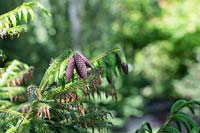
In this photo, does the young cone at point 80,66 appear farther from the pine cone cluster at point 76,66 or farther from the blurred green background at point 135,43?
the blurred green background at point 135,43

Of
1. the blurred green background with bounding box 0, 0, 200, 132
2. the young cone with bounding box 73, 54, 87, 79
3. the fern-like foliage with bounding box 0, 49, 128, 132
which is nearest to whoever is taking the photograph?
the young cone with bounding box 73, 54, 87, 79

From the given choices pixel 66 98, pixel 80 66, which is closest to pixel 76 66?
pixel 80 66

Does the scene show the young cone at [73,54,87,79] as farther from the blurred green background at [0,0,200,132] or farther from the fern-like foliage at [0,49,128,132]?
the blurred green background at [0,0,200,132]

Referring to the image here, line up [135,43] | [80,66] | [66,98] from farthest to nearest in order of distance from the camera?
1. [135,43]
2. [66,98]
3. [80,66]

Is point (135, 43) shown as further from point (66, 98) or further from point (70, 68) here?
point (70, 68)

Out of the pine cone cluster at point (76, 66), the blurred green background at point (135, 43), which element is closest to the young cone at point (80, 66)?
the pine cone cluster at point (76, 66)

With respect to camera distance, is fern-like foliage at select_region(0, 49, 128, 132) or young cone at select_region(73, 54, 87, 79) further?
fern-like foliage at select_region(0, 49, 128, 132)

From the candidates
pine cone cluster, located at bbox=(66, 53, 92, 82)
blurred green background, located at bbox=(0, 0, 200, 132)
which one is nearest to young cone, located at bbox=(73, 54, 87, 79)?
pine cone cluster, located at bbox=(66, 53, 92, 82)

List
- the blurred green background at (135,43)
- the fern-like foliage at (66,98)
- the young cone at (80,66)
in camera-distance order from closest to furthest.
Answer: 1. the young cone at (80,66)
2. the fern-like foliage at (66,98)
3. the blurred green background at (135,43)

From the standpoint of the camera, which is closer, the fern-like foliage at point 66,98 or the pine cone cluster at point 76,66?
the pine cone cluster at point 76,66

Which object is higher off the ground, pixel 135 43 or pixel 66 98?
pixel 135 43
